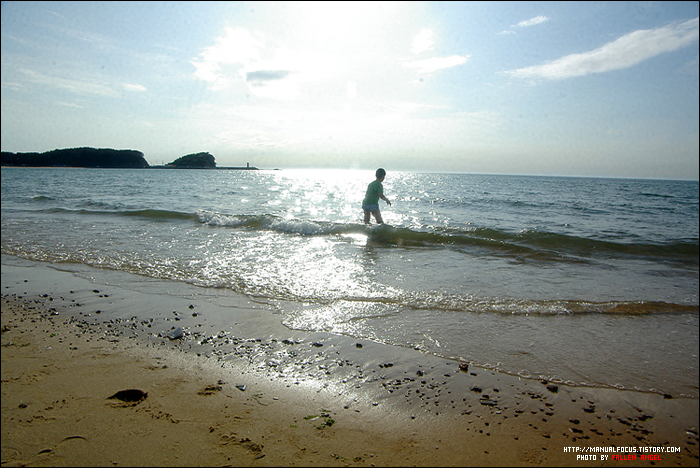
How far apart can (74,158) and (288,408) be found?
425ft

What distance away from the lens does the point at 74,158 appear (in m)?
104

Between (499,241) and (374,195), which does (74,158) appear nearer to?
(374,195)

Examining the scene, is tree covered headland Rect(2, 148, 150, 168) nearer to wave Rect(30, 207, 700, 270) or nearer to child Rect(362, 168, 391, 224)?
wave Rect(30, 207, 700, 270)

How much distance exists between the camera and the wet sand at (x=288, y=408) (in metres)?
2.37

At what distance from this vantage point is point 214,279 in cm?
662

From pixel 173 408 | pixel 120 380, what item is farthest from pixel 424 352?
pixel 120 380

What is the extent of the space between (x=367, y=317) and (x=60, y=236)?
35.3ft

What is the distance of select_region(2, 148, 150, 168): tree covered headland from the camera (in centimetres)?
10088

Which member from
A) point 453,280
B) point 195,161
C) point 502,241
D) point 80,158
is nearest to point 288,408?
point 453,280

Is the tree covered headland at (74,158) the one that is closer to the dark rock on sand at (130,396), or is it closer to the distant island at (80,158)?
the distant island at (80,158)

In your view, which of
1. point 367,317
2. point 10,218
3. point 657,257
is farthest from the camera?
point 10,218

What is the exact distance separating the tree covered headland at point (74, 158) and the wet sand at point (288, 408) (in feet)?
410

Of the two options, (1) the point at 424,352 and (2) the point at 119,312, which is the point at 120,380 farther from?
(1) the point at 424,352

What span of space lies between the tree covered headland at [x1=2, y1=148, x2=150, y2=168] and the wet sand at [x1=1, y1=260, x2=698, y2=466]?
125 metres
